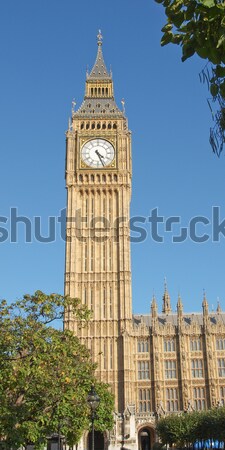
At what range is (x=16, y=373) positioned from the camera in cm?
2358

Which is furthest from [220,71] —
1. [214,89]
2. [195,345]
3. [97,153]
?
[97,153]

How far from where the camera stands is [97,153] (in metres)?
74.6

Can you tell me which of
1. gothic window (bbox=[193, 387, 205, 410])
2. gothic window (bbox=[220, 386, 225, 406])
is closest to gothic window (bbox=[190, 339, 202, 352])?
gothic window (bbox=[193, 387, 205, 410])

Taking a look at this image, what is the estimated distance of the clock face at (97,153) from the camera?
7406cm

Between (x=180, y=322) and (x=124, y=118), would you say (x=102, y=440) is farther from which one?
(x=124, y=118)

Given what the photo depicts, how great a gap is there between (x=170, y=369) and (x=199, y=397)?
193 inches

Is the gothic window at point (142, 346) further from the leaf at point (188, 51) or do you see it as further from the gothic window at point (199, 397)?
the leaf at point (188, 51)

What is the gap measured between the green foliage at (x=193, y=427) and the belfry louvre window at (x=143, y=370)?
9.13 metres

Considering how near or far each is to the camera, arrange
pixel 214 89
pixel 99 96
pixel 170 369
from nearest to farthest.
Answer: pixel 214 89, pixel 170 369, pixel 99 96

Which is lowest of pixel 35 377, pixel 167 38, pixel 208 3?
pixel 35 377

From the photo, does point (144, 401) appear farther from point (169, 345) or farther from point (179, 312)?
point (179, 312)

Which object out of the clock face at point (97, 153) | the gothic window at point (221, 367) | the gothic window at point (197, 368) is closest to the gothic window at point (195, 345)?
the gothic window at point (197, 368)

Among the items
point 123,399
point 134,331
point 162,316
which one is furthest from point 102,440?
point 162,316

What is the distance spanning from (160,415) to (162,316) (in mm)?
14665
